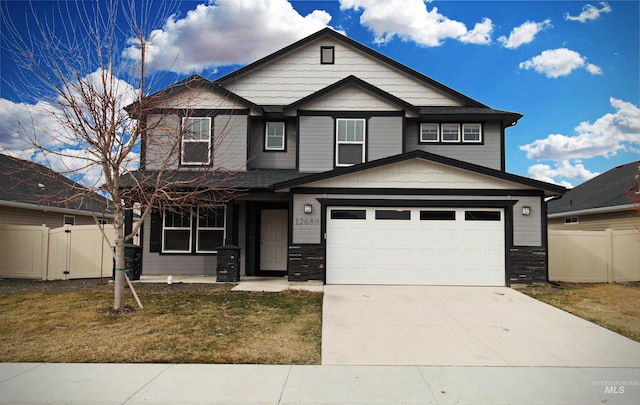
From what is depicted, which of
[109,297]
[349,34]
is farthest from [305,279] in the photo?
[349,34]

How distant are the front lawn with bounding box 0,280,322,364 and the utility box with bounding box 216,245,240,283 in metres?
1.50

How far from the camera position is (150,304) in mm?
8953

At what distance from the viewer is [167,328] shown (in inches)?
279

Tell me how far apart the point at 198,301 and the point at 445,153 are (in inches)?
364

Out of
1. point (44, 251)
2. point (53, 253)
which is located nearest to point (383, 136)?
point (53, 253)

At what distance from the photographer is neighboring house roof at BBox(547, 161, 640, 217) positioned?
1670cm

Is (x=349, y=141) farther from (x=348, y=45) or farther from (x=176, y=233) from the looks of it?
(x=176, y=233)

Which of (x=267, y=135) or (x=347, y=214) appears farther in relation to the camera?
(x=267, y=135)

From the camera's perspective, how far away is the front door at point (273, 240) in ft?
44.4

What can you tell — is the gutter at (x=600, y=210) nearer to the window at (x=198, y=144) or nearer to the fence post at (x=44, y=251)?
the window at (x=198, y=144)

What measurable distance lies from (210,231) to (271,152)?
3323mm

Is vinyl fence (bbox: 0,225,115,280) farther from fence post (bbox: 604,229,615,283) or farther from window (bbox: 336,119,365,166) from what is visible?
fence post (bbox: 604,229,615,283)

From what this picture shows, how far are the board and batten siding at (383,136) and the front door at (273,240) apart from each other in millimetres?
3562

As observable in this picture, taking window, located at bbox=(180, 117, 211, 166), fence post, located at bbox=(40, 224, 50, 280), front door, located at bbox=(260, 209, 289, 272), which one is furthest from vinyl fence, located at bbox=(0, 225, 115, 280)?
front door, located at bbox=(260, 209, 289, 272)
